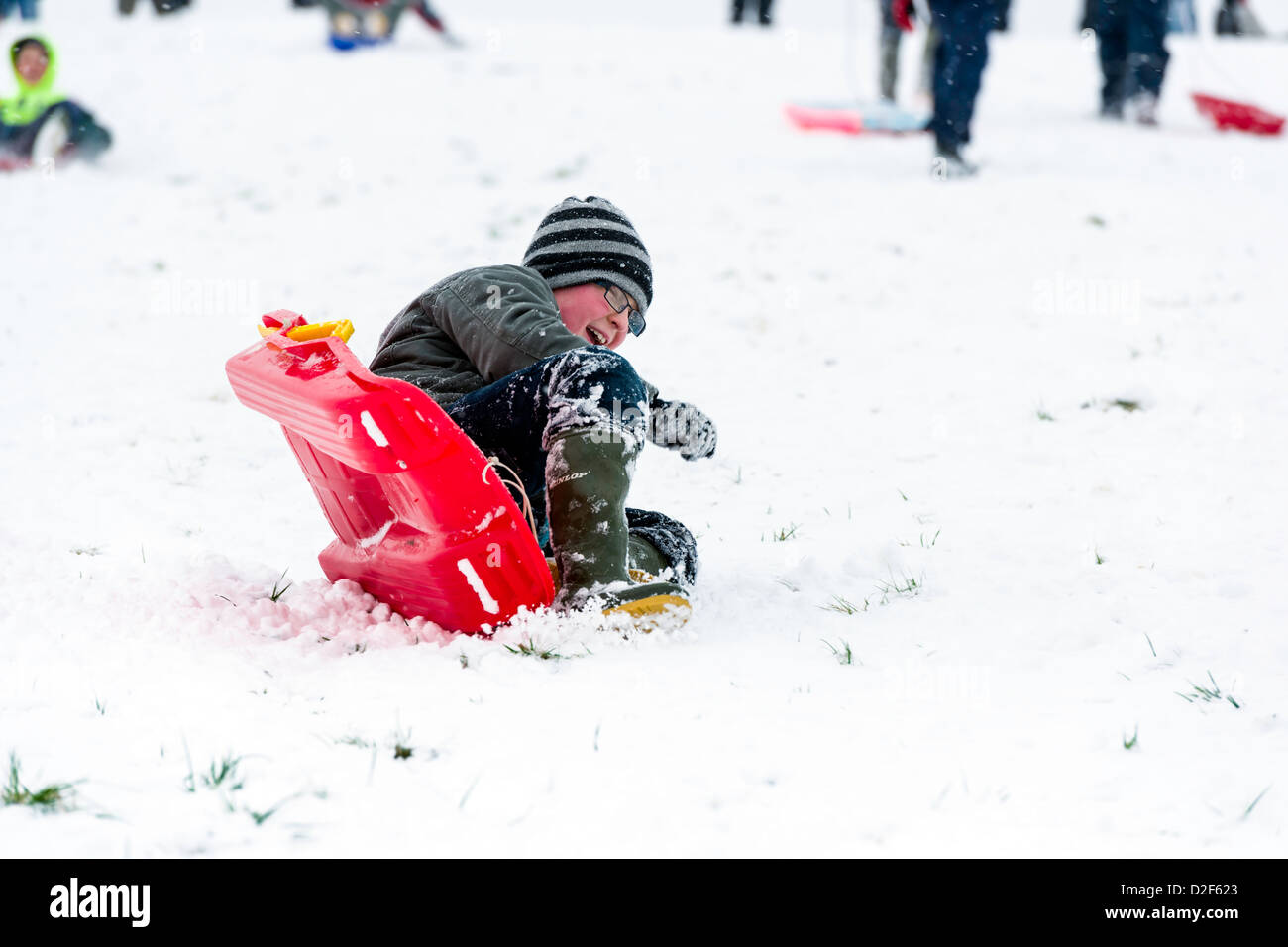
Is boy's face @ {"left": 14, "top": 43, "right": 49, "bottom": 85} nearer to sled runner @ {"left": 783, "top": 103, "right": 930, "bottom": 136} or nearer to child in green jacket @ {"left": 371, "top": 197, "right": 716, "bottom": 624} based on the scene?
sled runner @ {"left": 783, "top": 103, "right": 930, "bottom": 136}

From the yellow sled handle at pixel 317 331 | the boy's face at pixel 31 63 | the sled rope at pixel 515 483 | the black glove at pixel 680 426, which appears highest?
the boy's face at pixel 31 63

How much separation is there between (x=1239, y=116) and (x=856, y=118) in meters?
3.26

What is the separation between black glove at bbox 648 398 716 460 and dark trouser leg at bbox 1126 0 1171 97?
8.76 metres

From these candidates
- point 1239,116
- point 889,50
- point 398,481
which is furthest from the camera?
point 889,50

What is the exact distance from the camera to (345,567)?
2.65m

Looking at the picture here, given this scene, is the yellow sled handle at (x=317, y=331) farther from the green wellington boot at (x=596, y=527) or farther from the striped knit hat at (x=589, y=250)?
the striped knit hat at (x=589, y=250)

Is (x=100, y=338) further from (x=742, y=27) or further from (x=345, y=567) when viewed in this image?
(x=742, y=27)

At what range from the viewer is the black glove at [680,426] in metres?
2.66

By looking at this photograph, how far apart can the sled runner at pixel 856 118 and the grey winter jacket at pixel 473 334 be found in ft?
21.6

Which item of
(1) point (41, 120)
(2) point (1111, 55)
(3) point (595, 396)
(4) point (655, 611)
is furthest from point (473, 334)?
(2) point (1111, 55)

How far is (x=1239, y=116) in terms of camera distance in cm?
977

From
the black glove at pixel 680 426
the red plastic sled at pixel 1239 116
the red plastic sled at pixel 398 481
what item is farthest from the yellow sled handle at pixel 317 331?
the red plastic sled at pixel 1239 116

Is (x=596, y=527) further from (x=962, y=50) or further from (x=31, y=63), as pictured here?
(x=31, y=63)
